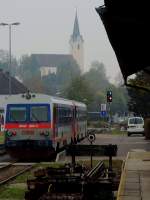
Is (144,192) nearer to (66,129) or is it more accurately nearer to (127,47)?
(127,47)

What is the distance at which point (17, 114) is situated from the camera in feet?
98.4

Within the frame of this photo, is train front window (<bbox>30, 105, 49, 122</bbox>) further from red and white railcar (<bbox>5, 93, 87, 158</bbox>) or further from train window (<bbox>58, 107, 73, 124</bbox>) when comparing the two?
train window (<bbox>58, 107, 73, 124</bbox>)

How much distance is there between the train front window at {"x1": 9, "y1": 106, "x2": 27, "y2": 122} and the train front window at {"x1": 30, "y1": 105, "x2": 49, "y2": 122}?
0.33m

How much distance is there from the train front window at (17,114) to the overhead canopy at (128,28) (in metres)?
15.5

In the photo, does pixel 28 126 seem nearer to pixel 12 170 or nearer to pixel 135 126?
pixel 12 170

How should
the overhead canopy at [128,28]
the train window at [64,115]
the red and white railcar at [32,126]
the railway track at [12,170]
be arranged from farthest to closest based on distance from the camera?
the train window at [64,115]
the red and white railcar at [32,126]
the railway track at [12,170]
the overhead canopy at [128,28]

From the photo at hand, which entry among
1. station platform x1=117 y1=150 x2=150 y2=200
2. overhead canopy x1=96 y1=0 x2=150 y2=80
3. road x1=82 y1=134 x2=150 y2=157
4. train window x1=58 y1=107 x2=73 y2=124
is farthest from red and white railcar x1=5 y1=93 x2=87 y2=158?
overhead canopy x1=96 y1=0 x2=150 y2=80

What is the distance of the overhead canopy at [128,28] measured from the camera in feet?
28.5

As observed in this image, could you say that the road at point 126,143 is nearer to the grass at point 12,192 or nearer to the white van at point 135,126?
the white van at point 135,126

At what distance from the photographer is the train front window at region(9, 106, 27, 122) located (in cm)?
2964

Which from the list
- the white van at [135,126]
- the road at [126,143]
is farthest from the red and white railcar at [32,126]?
the white van at [135,126]

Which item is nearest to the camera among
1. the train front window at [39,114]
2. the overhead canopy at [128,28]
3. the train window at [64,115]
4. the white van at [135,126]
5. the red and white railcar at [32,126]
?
the overhead canopy at [128,28]

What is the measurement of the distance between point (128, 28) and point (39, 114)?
19.8 metres

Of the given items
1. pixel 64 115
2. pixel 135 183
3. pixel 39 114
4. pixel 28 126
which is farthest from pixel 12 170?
pixel 135 183
